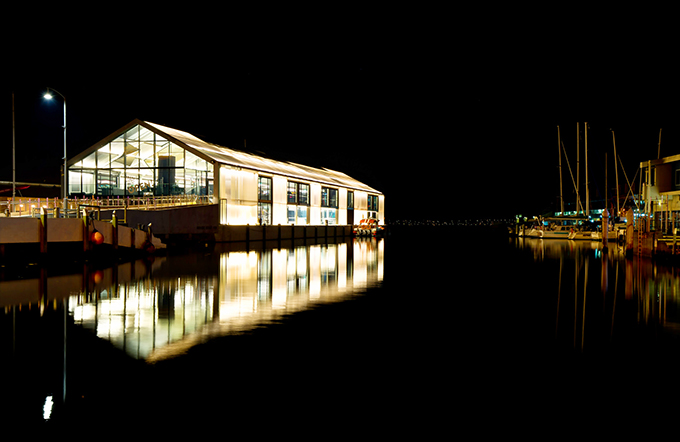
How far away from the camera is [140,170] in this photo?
45.8m

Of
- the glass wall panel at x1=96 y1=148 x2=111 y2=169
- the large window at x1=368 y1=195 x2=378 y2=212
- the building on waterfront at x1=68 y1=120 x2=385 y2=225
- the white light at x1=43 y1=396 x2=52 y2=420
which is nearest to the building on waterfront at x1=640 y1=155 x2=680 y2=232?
the building on waterfront at x1=68 y1=120 x2=385 y2=225

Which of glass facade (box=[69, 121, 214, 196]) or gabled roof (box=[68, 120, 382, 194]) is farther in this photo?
glass facade (box=[69, 121, 214, 196])

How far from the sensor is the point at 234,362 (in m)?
7.52

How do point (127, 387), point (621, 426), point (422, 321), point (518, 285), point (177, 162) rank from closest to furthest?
1. point (621, 426)
2. point (127, 387)
3. point (422, 321)
4. point (518, 285)
5. point (177, 162)

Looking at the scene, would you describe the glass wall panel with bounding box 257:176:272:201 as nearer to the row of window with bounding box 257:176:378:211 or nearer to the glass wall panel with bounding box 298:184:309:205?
the row of window with bounding box 257:176:378:211

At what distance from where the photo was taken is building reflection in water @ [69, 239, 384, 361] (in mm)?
9336

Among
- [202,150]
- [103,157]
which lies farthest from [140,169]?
[202,150]

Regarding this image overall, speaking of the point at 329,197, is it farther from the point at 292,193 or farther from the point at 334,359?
the point at 334,359

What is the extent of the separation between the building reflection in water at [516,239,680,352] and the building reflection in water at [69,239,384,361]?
5.52 metres

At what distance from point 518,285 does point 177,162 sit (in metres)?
34.2

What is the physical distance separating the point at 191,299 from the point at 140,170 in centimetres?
3526

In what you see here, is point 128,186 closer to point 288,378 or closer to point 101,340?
point 101,340

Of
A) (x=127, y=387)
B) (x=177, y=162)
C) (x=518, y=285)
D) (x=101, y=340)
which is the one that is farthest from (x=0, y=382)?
(x=177, y=162)

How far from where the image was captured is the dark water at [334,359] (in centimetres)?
558
